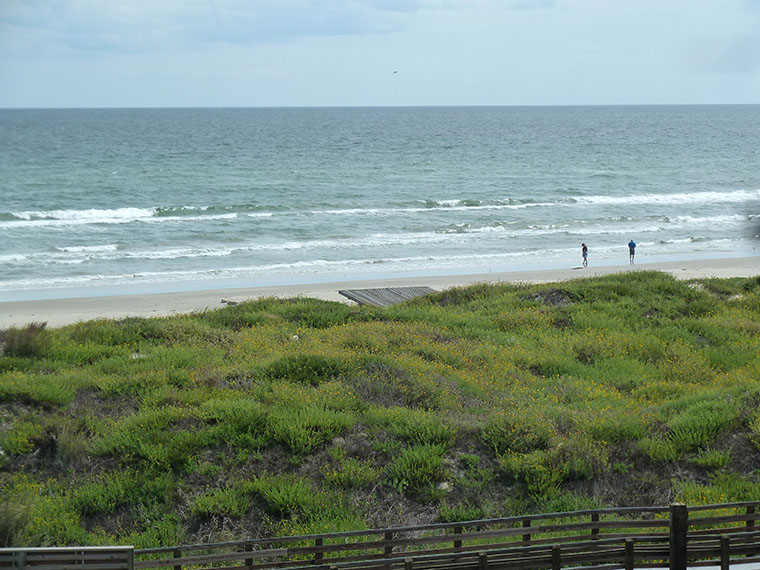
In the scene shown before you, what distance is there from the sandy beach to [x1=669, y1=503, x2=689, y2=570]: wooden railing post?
24468mm

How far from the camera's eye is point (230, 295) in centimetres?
3606

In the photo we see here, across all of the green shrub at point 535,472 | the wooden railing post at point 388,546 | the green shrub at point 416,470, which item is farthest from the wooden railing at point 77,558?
the green shrub at point 535,472

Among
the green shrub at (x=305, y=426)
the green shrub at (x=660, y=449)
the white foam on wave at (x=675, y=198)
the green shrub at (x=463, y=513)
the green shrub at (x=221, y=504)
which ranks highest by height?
the white foam on wave at (x=675, y=198)

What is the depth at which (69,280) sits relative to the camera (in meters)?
40.0

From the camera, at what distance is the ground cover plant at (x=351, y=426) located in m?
13.1

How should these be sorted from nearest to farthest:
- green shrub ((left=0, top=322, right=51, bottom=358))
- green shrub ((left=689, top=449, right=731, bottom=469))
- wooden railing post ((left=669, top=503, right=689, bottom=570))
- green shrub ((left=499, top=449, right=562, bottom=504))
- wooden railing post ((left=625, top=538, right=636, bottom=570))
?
1. wooden railing post ((left=669, top=503, right=689, bottom=570))
2. wooden railing post ((left=625, top=538, right=636, bottom=570))
3. green shrub ((left=499, top=449, right=562, bottom=504))
4. green shrub ((left=689, top=449, right=731, bottom=469))
5. green shrub ((left=0, top=322, right=51, bottom=358))

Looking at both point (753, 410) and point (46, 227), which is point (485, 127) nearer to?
point (46, 227)

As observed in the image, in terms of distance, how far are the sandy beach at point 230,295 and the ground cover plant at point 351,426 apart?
34.0 ft

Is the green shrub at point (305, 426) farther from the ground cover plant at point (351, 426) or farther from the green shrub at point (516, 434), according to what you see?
the green shrub at point (516, 434)

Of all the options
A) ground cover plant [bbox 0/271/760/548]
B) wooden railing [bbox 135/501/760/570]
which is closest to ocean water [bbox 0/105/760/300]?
wooden railing [bbox 135/501/760/570]

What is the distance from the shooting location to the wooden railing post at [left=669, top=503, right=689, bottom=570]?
376 inches

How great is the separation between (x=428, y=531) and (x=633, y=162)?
9524cm

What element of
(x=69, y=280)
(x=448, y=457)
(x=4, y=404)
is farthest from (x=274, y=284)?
(x=448, y=457)

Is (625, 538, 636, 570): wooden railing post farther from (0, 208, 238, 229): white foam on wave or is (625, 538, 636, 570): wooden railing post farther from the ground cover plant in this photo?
(0, 208, 238, 229): white foam on wave
